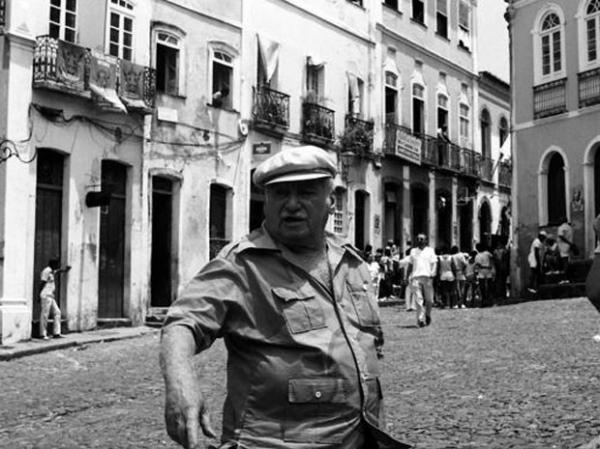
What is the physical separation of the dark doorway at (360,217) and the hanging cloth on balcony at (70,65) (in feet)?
37.0

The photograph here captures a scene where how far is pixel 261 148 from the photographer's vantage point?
73.6 ft

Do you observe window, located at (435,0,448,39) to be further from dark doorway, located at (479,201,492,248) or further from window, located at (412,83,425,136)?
dark doorway, located at (479,201,492,248)

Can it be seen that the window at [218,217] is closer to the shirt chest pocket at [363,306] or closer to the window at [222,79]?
the window at [222,79]

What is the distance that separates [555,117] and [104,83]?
12700mm

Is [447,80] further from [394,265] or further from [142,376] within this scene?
[142,376]

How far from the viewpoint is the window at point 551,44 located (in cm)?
2439

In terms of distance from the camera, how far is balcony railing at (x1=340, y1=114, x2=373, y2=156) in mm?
26114

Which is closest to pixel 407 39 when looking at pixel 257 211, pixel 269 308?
pixel 257 211

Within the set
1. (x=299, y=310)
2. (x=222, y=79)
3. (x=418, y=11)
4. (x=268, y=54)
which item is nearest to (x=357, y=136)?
(x=268, y=54)

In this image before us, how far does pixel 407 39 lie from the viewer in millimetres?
29797

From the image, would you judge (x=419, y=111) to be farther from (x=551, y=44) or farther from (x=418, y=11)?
(x=551, y=44)

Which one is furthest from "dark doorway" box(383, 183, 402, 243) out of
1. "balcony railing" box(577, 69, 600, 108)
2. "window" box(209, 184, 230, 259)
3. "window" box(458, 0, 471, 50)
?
"window" box(209, 184, 230, 259)

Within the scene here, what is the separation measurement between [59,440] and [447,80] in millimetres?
26715

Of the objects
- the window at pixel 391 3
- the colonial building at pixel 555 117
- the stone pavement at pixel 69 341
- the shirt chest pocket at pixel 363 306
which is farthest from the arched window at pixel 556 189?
the shirt chest pocket at pixel 363 306
